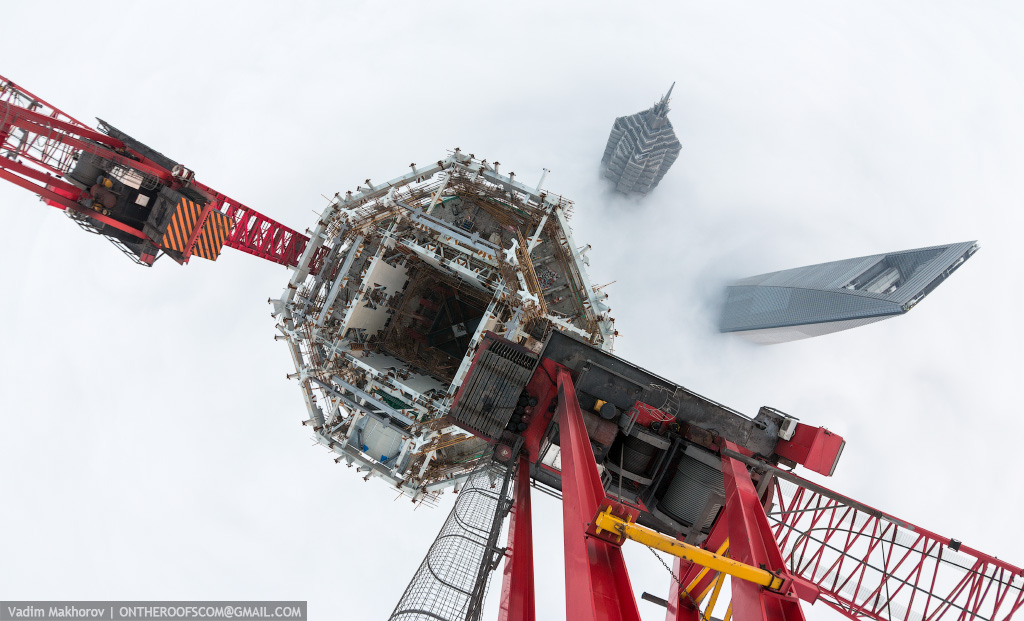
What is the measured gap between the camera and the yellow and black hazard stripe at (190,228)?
17.0 metres

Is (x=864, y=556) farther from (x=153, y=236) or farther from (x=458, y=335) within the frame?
(x=153, y=236)

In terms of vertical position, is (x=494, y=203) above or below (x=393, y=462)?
above

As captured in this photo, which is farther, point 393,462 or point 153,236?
point 393,462

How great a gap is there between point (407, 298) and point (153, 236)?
11.6 m

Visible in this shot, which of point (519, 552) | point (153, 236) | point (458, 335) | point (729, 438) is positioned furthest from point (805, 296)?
point (153, 236)

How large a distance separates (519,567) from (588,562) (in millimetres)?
5003

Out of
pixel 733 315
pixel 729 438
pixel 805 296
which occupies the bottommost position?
pixel 729 438

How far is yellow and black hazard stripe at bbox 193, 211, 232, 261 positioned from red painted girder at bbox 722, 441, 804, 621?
70.5 feet

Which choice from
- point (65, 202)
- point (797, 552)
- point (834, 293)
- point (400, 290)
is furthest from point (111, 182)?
point (834, 293)

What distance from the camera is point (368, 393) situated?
19359 millimetres

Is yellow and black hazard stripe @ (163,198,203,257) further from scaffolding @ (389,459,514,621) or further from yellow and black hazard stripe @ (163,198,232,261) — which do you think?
scaffolding @ (389,459,514,621)

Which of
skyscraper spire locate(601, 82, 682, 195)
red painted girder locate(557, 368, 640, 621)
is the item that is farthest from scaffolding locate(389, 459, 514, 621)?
skyscraper spire locate(601, 82, 682, 195)

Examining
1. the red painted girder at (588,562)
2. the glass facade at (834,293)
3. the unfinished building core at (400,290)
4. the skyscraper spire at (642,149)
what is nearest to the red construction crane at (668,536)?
the red painted girder at (588,562)

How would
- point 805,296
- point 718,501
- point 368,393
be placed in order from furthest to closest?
point 805,296, point 368,393, point 718,501
